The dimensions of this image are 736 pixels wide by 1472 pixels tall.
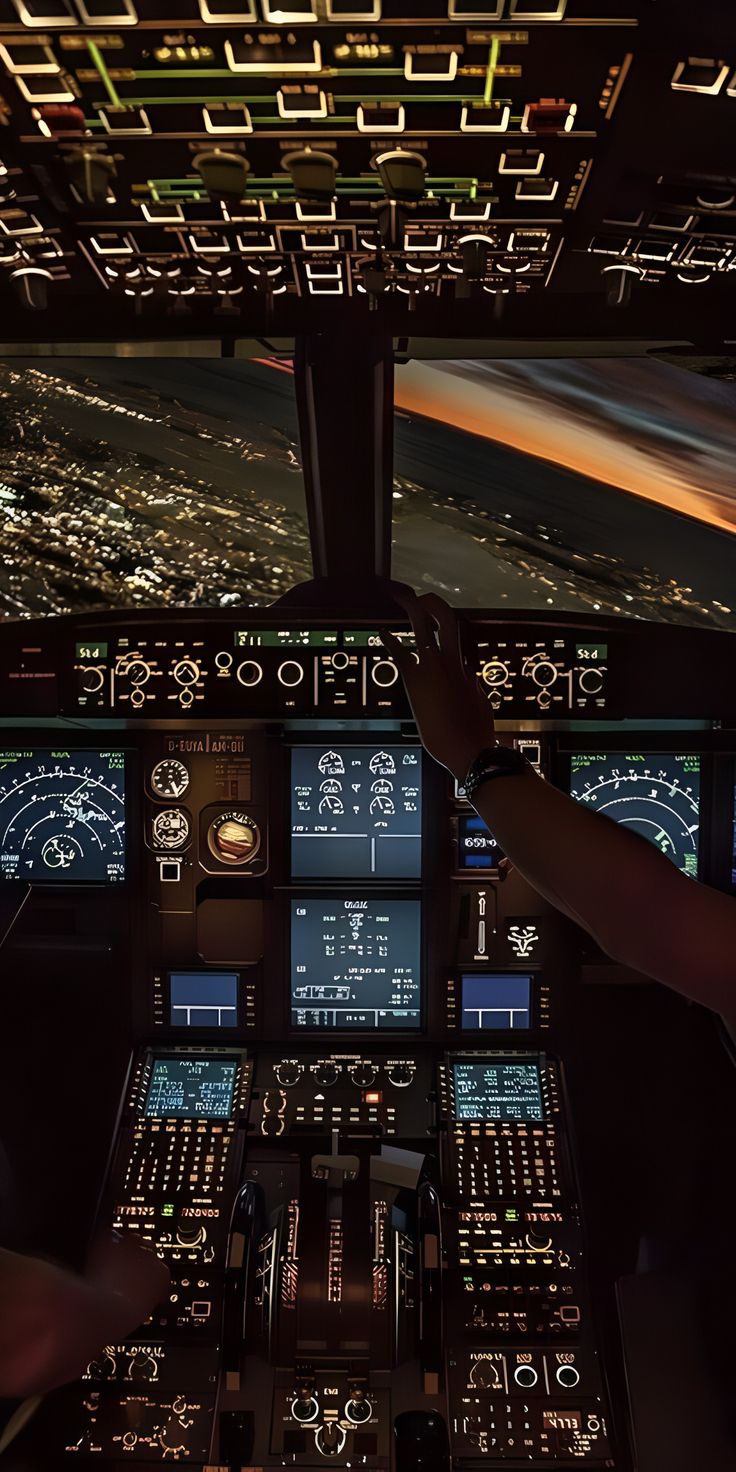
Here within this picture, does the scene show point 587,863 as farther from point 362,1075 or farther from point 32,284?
point 362,1075

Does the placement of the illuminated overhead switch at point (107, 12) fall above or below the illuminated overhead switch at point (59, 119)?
below

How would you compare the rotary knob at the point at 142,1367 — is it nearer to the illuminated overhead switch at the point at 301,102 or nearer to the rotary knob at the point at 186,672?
the rotary knob at the point at 186,672

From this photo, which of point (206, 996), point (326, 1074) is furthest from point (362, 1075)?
point (206, 996)

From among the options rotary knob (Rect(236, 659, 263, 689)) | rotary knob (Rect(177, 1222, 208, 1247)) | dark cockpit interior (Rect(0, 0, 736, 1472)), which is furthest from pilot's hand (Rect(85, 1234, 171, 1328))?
rotary knob (Rect(236, 659, 263, 689))

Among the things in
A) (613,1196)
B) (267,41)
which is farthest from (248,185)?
(613,1196)

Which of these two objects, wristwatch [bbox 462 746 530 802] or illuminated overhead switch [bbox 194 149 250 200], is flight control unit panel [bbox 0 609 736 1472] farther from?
wristwatch [bbox 462 746 530 802]

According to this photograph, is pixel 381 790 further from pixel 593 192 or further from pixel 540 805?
pixel 540 805

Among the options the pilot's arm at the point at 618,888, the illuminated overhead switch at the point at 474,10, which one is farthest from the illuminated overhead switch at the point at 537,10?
the pilot's arm at the point at 618,888
